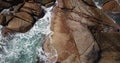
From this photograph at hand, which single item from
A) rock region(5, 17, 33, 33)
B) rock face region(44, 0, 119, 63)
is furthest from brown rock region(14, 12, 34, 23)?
rock face region(44, 0, 119, 63)

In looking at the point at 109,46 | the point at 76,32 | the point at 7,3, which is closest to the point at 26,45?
the point at 76,32

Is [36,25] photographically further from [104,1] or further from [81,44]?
[104,1]

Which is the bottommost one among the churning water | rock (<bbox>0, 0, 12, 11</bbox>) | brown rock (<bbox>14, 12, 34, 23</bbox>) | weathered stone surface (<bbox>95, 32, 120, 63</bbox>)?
Result: the churning water

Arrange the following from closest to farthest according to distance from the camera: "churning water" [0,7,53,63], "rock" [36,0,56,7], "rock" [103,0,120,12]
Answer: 1. "churning water" [0,7,53,63]
2. "rock" [36,0,56,7]
3. "rock" [103,0,120,12]

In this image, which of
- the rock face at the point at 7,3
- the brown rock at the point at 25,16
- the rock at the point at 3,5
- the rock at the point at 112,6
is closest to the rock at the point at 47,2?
the rock face at the point at 7,3

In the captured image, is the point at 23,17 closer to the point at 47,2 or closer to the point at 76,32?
the point at 47,2

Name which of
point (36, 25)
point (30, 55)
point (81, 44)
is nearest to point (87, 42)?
point (81, 44)

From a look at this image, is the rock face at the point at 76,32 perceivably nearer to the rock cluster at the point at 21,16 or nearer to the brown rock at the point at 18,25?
the rock cluster at the point at 21,16

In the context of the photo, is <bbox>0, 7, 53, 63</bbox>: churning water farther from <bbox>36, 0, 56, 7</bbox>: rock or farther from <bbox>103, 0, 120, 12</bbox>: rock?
<bbox>103, 0, 120, 12</bbox>: rock
